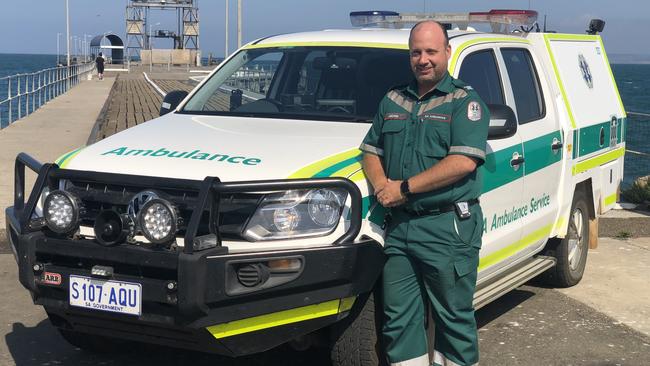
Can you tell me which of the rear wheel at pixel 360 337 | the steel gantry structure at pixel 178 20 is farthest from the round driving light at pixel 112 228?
the steel gantry structure at pixel 178 20

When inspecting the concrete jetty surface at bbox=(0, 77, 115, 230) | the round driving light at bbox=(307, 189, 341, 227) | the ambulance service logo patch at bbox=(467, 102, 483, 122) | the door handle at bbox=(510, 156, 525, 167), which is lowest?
the concrete jetty surface at bbox=(0, 77, 115, 230)

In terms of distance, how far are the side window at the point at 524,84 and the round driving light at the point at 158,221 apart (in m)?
2.60

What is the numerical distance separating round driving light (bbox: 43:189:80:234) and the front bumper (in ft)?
0.19

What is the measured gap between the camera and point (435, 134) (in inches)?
170

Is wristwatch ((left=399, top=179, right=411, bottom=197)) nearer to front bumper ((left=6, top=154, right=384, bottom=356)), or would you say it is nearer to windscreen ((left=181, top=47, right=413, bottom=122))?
front bumper ((left=6, top=154, right=384, bottom=356))

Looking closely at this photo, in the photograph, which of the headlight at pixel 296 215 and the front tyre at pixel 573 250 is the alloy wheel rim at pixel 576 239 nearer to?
the front tyre at pixel 573 250

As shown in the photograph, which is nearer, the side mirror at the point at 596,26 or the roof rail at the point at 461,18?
the roof rail at the point at 461,18

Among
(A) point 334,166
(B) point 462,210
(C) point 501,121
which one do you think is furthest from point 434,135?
(C) point 501,121

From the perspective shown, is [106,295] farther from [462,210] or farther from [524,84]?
[524,84]

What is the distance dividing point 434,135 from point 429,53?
0.36 metres

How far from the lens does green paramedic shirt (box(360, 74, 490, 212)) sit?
14.1ft

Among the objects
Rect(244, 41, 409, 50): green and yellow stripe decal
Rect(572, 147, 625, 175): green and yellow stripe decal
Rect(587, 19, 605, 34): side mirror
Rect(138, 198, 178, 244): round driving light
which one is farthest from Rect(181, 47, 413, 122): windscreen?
Rect(587, 19, 605, 34): side mirror

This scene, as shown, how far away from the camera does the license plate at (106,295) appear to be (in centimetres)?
425

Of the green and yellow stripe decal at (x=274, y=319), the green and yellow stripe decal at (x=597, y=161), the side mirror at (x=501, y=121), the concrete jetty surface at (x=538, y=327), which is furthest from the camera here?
the green and yellow stripe decal at (x=597, y=161)
